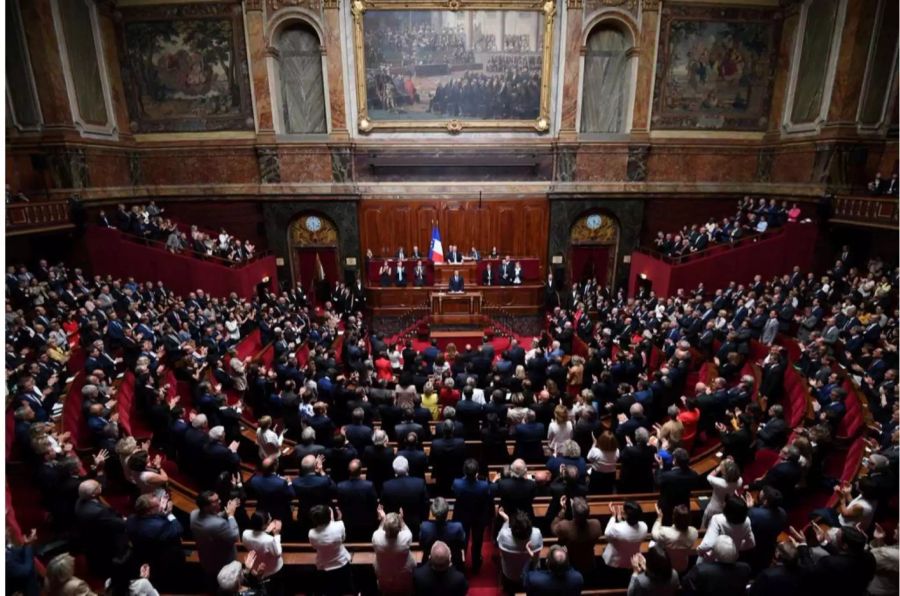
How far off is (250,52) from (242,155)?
11.3ft

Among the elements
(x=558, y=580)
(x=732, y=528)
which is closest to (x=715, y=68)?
(x=732, y=528)

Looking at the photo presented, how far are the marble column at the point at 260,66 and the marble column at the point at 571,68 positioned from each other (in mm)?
10206

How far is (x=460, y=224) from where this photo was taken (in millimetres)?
18312

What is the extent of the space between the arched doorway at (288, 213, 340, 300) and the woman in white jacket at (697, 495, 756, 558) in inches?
616

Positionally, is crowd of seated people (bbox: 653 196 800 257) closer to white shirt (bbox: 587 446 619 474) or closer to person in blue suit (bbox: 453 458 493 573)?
white shirt (bbox: 587 446 619 474)

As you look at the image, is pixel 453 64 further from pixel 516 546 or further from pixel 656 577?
pixel 656 577

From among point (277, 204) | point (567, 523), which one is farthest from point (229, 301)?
point (567, 523)

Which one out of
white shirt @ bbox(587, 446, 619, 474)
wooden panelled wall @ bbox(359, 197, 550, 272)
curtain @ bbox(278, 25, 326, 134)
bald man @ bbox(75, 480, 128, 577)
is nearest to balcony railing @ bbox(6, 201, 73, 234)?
curtain @ bbox(278, 25, 326, 134)

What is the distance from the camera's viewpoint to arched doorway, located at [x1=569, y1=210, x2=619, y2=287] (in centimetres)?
1838

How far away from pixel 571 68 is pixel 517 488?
16084 millimetres

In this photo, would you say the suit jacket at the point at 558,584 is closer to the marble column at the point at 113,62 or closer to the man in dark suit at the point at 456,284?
the man in dark suit at the point at 456,284

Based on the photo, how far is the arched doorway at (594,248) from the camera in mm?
18375

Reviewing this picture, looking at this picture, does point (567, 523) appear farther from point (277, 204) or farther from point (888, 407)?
point (277, 204)

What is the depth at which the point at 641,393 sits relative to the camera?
296 inches
